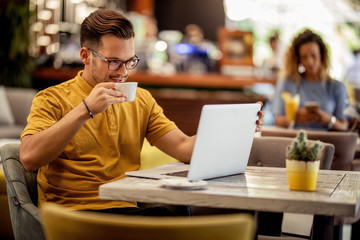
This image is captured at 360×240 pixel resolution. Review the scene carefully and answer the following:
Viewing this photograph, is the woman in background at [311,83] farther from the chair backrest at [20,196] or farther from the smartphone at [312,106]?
the chair backrest at [20,196]

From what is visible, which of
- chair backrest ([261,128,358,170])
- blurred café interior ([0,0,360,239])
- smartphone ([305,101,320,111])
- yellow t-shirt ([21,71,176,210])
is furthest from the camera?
blurred café interior ([0,0,360,239])

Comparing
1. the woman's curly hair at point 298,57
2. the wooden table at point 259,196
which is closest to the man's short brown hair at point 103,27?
the wooden table at point 259,196

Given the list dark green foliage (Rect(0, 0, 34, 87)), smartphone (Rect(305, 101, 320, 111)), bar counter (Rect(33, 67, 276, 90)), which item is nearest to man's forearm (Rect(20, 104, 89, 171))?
smartphone (Rect(305, 101, 320, 111))

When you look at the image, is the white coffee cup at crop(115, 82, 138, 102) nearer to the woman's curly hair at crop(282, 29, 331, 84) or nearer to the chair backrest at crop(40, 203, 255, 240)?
the chair backrest at crop(40, 203, 255, 240)

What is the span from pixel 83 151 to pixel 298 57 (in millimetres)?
2498

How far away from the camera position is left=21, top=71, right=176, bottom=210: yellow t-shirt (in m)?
2.20

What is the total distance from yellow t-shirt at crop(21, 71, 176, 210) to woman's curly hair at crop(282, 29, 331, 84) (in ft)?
7.08

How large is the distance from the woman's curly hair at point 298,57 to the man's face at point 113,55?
86.5 inches

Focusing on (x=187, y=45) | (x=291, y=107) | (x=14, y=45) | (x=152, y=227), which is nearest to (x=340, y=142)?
(x=291, y=107)

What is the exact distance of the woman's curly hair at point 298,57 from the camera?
4.21 m

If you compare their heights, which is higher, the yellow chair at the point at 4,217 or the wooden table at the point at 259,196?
the wooden table at the point at 259,196

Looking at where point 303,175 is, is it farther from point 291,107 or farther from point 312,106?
point 291,107

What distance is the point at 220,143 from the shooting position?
196cm

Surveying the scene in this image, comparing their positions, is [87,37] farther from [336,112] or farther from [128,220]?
[336,112]
